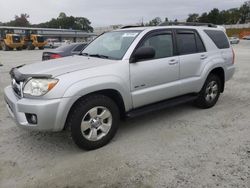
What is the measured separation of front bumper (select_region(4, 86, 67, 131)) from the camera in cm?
357

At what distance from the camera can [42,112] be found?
3559mm

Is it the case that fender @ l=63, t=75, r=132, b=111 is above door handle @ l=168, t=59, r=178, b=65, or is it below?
below

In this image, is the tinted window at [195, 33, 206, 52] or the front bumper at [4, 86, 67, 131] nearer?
the front bumper at [4, 86, 67, 131]

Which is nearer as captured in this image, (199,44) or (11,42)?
(199,44)

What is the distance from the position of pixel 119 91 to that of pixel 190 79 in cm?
180

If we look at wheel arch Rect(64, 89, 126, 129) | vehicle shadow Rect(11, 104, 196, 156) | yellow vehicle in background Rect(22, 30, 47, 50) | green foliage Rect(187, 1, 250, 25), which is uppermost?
green foliage Rect(187, 1, 250, 25)

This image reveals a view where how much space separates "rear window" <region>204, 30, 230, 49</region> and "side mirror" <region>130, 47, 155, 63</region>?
2130 mm

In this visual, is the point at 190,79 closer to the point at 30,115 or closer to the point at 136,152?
the point at 136,152

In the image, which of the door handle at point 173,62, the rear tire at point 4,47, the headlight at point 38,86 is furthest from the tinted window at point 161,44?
the rear tire at point 4,47

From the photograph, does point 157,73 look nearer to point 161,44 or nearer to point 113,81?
point 161,44

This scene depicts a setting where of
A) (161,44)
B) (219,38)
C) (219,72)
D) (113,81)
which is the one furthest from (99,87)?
(219,38)

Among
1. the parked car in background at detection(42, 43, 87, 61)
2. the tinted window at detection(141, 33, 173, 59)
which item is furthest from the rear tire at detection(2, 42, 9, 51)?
the tinted window at detection(141, 33, 173, 59)

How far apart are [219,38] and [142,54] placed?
2.69m

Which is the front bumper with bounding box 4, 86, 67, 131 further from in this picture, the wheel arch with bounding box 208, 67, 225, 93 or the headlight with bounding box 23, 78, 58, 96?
the wheel arch with bounding box 208, 67, 225, 93
